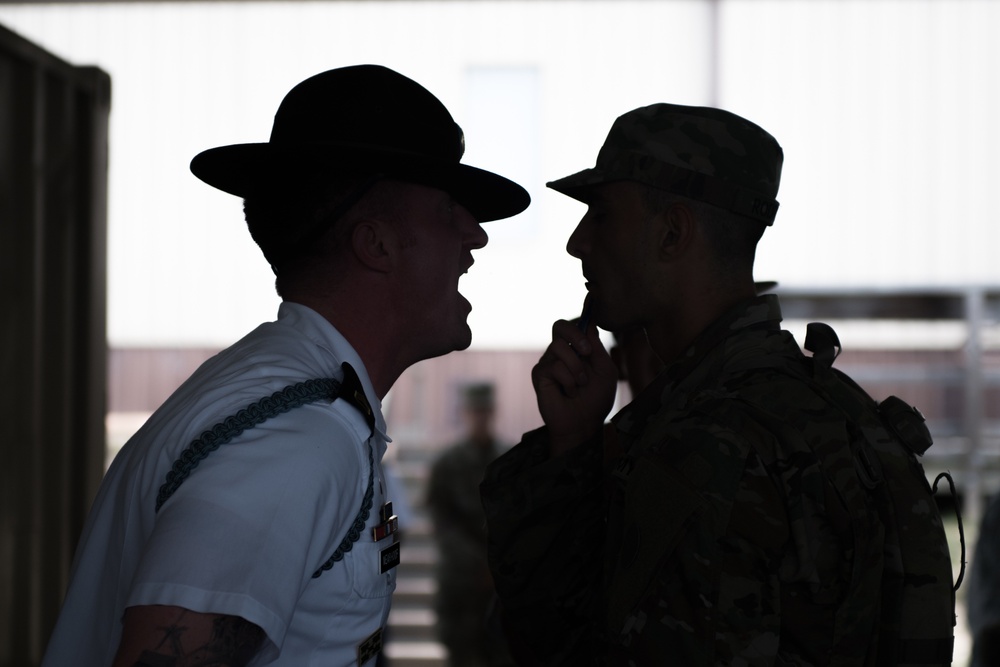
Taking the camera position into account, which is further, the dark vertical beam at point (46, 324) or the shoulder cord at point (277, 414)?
the dark vertical beam at point (46, 324)

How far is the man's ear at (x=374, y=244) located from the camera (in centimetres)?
103

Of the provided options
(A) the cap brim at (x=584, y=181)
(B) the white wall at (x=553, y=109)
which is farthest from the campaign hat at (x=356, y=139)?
(B) the white wall at (x=553, y=109)

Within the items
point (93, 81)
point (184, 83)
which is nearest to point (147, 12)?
point (184, 83)

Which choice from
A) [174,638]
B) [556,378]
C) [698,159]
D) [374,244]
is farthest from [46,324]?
[174,638]

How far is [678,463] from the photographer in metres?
1.11

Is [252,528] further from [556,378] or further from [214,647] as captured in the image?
[556,378]

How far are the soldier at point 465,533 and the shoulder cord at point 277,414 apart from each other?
3116 mm

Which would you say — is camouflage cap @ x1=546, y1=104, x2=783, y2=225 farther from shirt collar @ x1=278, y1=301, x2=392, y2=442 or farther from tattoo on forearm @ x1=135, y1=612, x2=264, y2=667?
tattoo on forearm @ x1=135, y1=612, x2=264, y2=667

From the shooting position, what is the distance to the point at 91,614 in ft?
2.97

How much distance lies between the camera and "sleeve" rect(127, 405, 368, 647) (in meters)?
0.71

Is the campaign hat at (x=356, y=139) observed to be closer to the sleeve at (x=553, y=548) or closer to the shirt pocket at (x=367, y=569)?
the shirt pocket at (x=367, y=569)

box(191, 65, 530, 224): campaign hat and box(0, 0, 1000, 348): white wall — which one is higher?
box(0, 0, 1000, 348): white wall

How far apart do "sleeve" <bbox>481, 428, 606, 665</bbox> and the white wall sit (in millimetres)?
4037

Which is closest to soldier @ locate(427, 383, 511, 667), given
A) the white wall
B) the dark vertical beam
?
the white wall
